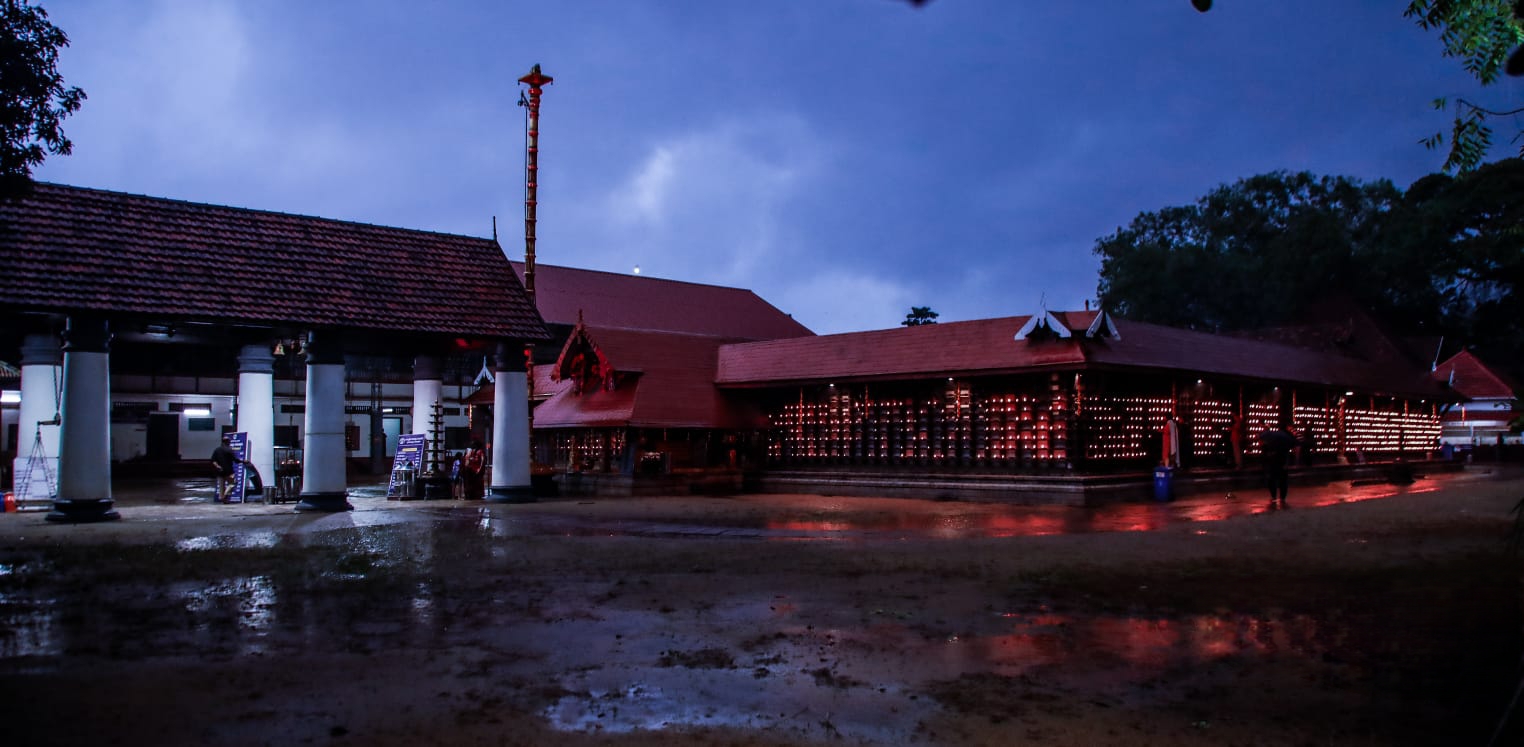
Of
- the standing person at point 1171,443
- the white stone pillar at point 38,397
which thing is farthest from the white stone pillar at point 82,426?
the standing person at point 1171,443

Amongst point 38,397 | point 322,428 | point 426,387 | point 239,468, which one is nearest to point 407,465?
point 426,387

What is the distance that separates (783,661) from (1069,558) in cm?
668

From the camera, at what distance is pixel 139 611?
910cm

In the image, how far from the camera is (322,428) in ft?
66.2

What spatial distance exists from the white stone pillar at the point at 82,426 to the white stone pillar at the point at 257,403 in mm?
6121

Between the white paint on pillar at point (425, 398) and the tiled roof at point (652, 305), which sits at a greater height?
the tiled roof at point (652, 305)

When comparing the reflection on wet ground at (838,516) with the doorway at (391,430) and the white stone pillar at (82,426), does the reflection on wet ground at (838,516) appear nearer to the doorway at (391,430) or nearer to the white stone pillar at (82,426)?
the white stone pillar at (82,426)

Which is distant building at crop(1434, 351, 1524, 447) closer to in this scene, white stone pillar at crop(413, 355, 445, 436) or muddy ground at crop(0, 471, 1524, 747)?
white stone pillar at crop(413, 355, 445, 436)

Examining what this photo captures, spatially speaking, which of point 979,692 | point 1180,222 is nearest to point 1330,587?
point 979,692

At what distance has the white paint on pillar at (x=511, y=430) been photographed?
894 inches

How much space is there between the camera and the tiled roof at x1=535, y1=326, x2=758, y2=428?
92.9 ft

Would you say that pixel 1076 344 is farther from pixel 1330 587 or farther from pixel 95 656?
pixel 95 656

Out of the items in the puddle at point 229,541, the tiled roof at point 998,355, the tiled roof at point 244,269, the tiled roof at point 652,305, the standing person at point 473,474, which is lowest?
the puddle at point 229,541

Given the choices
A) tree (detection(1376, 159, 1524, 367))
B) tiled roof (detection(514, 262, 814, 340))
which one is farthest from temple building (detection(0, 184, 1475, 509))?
tree (detection(1376, 159, 1524, 367))
